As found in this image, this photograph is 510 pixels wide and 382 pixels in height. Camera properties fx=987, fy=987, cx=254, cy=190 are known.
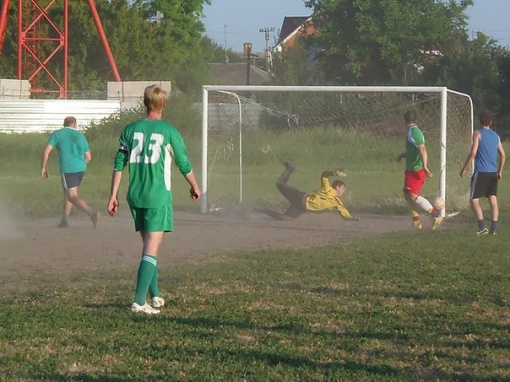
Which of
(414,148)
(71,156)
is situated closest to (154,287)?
(71,156)

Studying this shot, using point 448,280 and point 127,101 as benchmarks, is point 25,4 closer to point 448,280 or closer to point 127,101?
point 127,101

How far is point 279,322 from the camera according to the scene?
724 centimetres

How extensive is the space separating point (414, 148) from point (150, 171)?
26.9ft

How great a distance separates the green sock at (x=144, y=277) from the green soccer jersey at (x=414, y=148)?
808 centimetres

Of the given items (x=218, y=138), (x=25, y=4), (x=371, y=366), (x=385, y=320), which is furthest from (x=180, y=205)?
(x=25, y=4)

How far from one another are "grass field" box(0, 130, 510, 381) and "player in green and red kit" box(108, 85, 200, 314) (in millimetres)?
448

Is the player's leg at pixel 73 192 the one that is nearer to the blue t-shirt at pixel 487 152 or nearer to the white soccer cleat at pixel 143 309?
the blue t-shirt at pixel 487 152

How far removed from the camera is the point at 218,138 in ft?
63.7

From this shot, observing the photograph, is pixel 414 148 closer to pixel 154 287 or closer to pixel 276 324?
pixel 154 287

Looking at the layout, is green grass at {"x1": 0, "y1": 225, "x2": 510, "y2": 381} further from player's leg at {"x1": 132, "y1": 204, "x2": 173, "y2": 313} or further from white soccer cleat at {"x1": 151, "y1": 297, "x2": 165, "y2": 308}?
player's leg at {"x1": 132, "y1": 204, "x2": 173, "y2": 313}

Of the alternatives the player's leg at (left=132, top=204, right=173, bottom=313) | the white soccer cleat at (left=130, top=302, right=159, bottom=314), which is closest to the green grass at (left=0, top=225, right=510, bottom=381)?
the white soccer cleat at (left=130, top=302, right=159, bottom=314)

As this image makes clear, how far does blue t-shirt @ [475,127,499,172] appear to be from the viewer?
14367 millimetres

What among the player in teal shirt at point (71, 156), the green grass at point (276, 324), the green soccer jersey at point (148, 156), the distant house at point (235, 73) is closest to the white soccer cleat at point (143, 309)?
the green grass at point (276, 324)

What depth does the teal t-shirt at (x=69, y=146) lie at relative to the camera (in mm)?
14867
